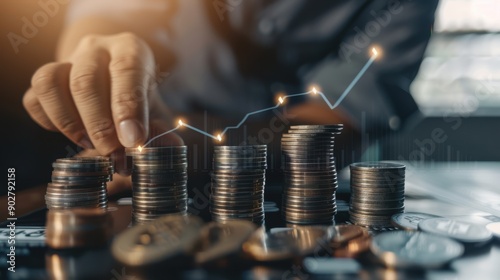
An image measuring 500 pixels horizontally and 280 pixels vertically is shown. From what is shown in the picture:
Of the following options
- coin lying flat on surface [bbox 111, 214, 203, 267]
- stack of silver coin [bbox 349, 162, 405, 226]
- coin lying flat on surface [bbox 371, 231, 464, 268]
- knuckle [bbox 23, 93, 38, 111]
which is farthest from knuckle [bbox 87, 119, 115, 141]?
coin lying flat on surface [bbox 371, 231, 464, 268]

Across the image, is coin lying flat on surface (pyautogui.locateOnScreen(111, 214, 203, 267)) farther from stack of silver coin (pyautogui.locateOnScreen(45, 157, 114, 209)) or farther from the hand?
the hand

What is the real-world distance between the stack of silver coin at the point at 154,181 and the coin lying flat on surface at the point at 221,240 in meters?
0.29

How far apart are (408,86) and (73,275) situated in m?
1.49

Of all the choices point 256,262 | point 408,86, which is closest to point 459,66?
point 408,86

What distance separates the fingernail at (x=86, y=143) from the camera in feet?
4.93

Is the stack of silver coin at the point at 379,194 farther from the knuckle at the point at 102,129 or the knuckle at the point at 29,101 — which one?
the knuckle at the point at 29,101

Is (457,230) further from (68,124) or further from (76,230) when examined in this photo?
(68,124)

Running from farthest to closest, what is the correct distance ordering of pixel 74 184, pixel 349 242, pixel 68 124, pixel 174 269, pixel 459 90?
1. pixel 459 90
2. pixel 68 124
3. pixel 74 184
4. pixel 349 242
5. pixel 174 269

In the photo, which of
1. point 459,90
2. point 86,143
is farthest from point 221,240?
point 459,90

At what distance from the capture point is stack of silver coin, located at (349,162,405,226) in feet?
4.14

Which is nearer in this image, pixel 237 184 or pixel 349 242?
pixel 349 242

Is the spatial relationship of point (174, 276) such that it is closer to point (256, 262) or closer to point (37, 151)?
point (256, 262)

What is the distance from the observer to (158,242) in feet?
2.92

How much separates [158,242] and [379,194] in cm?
67
